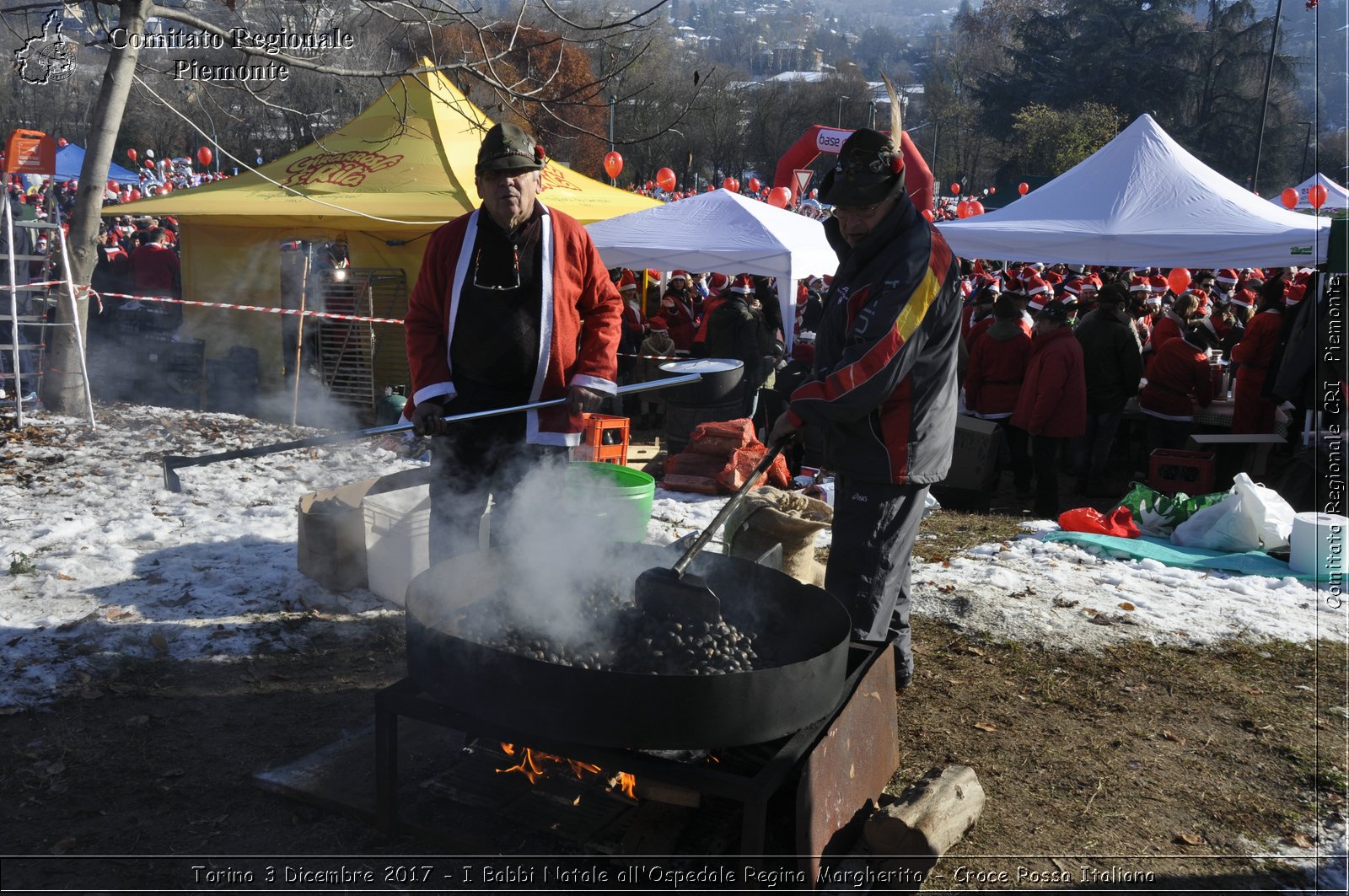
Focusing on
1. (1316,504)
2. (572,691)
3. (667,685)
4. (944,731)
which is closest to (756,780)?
(667,685)

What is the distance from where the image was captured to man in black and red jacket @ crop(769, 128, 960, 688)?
136 inches

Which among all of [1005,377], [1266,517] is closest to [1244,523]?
[1266,517]

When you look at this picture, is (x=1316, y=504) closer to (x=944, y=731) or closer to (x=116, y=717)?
(x=944, y=731)

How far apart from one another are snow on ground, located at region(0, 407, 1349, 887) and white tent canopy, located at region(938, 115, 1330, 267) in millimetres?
4962

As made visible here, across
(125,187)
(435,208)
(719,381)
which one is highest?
(125,187)

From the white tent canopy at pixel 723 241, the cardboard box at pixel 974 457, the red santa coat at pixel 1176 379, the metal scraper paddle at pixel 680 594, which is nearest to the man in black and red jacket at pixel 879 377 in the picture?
the metal scraper paddle at pixel 680 594

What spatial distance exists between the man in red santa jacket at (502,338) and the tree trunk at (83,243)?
6864 millimetres

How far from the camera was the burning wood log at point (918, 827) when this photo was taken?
9.52 ft

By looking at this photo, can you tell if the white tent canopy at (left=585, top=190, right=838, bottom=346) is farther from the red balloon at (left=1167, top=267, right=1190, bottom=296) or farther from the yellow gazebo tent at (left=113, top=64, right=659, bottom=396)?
the red balloon at (left=1167, top=267, right=1190, bottom=296)

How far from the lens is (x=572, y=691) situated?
2.60 m

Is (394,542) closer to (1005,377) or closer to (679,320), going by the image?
(1005,377)

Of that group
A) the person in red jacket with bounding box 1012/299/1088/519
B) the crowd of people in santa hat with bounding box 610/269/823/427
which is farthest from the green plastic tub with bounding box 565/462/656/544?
the crowd of people in santa hat with bounding box 610/269/823/427

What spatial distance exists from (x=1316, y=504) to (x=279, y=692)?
7.34 m

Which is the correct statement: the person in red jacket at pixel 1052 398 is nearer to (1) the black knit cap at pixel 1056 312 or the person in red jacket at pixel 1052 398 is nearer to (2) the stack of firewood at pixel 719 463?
(1) the black knit cap at pixel 1056 312
